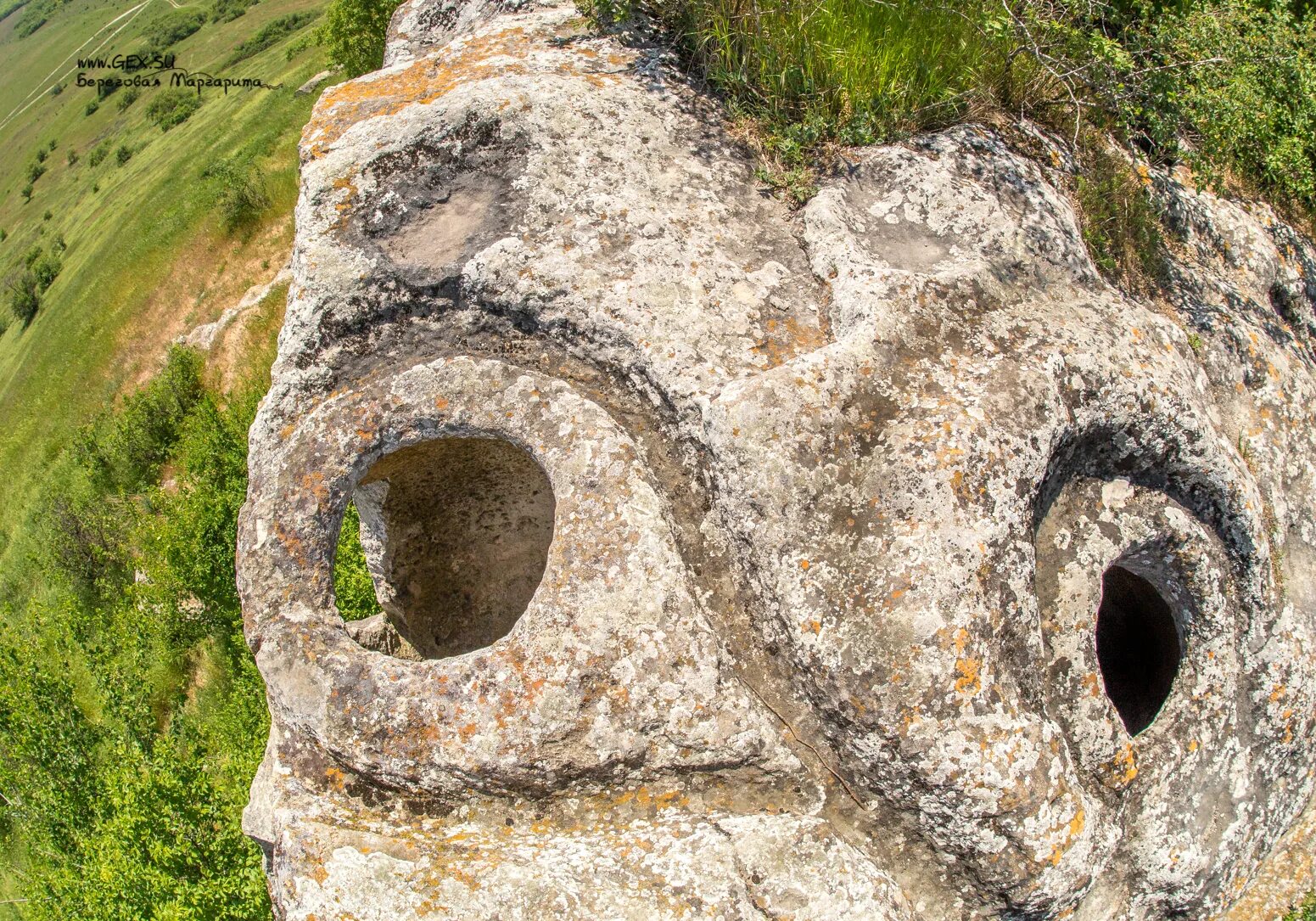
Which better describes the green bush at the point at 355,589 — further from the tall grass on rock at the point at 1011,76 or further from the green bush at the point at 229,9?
the green bush at the point at 229,9

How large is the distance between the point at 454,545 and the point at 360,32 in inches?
858

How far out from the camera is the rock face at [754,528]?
11.7 ft

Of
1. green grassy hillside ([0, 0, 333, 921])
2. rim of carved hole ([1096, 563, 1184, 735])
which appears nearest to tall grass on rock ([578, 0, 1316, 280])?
rim of carved hole ([1096, 563, 1184, 735])

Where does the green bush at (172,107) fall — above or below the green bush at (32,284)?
above

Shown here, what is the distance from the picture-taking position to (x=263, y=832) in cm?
394

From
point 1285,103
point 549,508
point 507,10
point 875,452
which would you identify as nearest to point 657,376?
point 875,452

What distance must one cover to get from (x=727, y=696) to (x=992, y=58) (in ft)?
13.6

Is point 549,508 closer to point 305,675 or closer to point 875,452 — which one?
point 305,675

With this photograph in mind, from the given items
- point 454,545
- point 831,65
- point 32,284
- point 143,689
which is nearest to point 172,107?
point 32,284

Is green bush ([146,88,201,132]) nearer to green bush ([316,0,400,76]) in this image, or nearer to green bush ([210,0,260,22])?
green bush ([210,0,260,22])

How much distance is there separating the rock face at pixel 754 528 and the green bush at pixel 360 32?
63.5ft

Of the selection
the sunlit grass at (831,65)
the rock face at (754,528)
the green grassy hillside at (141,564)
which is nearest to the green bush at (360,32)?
the green grassy hillside at (141,564)

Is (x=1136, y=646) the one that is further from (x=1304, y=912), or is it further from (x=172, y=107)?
(x=172, y=107)

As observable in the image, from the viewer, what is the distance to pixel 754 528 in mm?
3715
